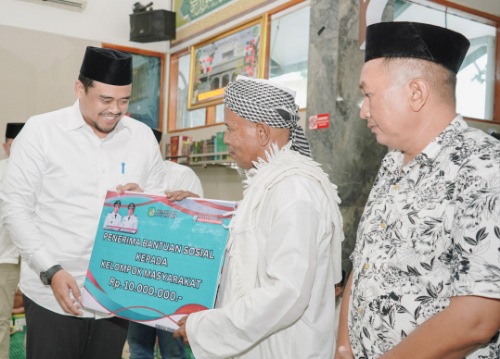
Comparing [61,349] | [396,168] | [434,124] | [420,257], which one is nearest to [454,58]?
[434,124]

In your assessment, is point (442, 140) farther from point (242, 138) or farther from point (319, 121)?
point (319, 121)

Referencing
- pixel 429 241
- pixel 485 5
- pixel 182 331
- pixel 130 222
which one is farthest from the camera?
pixel 485 5

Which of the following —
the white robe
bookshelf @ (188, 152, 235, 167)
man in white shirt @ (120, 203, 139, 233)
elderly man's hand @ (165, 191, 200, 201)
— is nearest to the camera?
the white robe

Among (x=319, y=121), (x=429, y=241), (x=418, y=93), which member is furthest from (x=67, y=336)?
(x=319, y=121)

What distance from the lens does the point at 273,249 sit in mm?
1481

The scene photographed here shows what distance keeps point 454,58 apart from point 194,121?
561 centimetres

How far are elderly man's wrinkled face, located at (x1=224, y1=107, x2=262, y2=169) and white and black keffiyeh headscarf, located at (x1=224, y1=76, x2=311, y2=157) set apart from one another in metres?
0.02

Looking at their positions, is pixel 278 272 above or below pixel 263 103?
below

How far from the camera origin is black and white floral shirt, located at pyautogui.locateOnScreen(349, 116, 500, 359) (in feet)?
3.48

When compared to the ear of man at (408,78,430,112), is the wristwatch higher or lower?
lower

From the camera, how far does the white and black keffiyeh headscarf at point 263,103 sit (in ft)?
5.57

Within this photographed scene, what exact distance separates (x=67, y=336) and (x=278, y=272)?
3.80 feet

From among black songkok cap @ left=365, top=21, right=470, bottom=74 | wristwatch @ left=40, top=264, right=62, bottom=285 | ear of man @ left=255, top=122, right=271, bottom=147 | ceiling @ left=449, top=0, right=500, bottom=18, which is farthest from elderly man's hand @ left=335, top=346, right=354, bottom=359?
ceiling @ left=449, top=0, right=500, bottom=18

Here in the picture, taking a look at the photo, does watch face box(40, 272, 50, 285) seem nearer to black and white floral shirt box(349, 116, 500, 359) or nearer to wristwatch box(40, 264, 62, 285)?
wristwatch box(40, 264, 62, 285)
